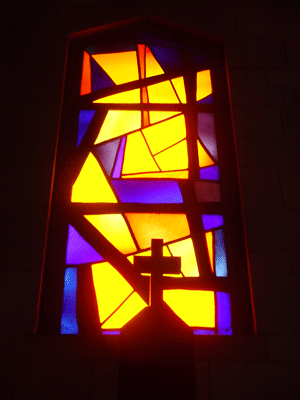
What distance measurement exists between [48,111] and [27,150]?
39 centimetres

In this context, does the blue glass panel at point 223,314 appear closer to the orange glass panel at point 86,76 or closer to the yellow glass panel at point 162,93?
the yellow glass panel at point 162,93

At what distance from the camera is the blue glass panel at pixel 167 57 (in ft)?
11.2

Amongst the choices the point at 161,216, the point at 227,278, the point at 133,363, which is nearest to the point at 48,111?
the point at 161,216

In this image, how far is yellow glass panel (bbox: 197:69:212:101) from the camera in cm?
329

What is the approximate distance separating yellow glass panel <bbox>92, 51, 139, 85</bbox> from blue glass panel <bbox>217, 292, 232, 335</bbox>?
2.03 metres

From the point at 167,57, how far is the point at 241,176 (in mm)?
1470

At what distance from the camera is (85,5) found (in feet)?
11.6

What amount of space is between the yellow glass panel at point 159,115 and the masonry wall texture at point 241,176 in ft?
1.79

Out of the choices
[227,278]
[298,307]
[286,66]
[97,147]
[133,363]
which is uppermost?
[286,66]

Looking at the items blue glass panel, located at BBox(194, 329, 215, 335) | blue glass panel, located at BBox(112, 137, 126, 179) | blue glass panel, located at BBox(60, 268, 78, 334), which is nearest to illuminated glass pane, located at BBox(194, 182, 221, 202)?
blue glass panel, located at BBox(112, 137, 126, 179)

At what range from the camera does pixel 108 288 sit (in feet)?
8.08

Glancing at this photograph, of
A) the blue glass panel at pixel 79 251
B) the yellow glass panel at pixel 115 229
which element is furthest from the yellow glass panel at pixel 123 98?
the blue glass panel at pixel 79 251

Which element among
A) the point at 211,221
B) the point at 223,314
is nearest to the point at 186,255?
the point at 211,221

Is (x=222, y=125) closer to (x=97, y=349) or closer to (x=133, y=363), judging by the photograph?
(x=97, y=349)
